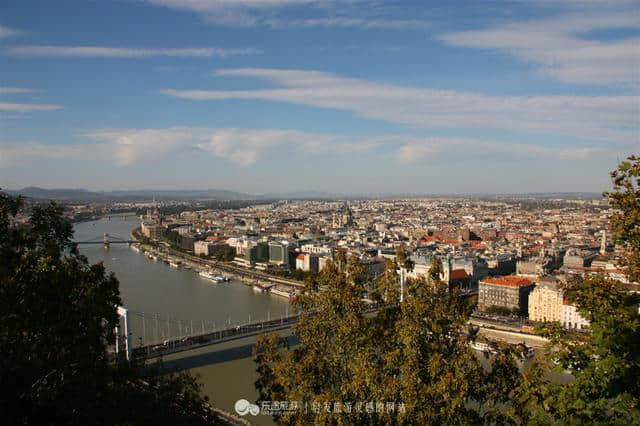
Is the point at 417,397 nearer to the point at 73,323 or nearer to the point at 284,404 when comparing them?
the point at 284,404

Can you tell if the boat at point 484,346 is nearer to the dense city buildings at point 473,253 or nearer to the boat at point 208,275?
the dense city buildings at point 473,253

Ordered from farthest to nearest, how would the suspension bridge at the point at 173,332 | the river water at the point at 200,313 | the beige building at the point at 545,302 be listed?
the beige building at the point at 545,302 → the suspension bridge at the point at 173,332 → the river water at the point at 200,313

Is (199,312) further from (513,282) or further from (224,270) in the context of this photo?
(224,270)

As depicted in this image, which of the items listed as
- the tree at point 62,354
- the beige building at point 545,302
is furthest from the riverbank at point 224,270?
the tree at point 62,354

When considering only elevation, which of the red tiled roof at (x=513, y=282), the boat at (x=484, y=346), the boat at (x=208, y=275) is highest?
the boat at (x=484, y=346)

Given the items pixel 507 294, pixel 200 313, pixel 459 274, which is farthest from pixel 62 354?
pixel 459 274

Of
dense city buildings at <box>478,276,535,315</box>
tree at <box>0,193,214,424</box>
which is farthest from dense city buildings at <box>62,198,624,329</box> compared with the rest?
tree at <box>0,193,214,424</box>

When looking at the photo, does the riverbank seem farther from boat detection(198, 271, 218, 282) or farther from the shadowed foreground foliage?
the shadowed foreground foliage

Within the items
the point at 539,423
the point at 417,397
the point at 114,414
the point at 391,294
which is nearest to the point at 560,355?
the point at 539,423
